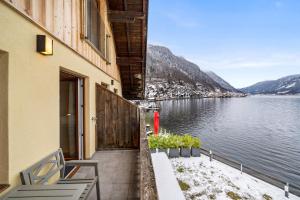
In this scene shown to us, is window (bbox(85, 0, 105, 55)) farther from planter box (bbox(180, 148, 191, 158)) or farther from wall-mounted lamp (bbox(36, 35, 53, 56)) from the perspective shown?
planter box (bbox(180, 148, 191, 158))

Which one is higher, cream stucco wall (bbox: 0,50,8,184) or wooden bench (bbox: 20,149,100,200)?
cream stucco wall (bbox: 0,50,8,184)

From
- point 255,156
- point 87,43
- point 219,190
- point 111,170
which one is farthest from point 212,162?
point 255,156

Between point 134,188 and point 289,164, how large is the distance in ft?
78.5

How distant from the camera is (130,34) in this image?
8.55 m

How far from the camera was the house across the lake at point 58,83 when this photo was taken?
225 cm

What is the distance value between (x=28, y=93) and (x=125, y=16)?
5347 millimetres

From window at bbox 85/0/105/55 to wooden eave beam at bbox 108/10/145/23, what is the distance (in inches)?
35.3

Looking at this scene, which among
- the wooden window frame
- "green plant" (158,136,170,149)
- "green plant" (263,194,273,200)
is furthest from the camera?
"green plant" (158,136,170,149)

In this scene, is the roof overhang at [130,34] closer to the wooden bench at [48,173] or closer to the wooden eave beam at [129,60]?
the wooden eave beam at [129,60]

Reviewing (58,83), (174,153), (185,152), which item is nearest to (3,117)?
(58,83)

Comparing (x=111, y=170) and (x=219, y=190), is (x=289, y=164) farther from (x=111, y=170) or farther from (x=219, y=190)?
(x=111, y=170)

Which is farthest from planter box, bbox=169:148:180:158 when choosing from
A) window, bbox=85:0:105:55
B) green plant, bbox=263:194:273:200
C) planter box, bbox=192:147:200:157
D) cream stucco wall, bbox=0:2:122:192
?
cream stucco wall, bbox=0:2:122:192

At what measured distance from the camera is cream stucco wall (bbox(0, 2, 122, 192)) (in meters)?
2.25

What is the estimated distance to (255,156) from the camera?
24938mm
